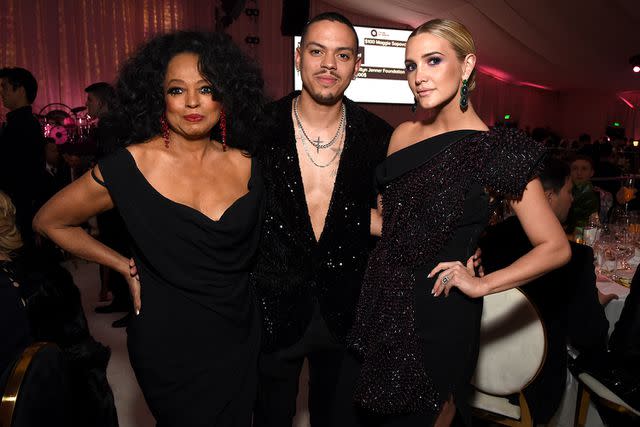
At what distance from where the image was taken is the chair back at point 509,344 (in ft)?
7.07

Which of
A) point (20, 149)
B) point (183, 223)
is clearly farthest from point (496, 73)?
point (183, 223)

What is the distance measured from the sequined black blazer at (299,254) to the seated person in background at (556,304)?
2.63 ft

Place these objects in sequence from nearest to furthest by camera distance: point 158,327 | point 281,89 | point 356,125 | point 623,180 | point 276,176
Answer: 1. point 158,327
2. point 276,176
3. point 356,125
4. point 623,180
5. point 281,89

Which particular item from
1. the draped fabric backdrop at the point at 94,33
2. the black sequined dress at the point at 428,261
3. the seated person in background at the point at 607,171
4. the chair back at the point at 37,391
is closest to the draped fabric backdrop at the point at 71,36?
the draped fabric backdrop at the point at 94,33

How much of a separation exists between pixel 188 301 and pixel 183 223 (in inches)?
9.7

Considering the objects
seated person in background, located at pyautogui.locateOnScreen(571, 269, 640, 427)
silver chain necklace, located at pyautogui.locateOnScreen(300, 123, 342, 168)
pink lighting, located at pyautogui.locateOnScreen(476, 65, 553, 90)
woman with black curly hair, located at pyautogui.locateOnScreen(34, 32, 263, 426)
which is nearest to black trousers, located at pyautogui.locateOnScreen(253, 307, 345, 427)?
woman with black curly hair, located at pyautogui.locateOnScreen(34, 32, 263, 426)

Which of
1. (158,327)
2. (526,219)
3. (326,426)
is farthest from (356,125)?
(326,426)

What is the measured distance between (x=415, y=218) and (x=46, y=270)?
1.19m

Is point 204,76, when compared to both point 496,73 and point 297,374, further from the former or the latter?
point 496,73

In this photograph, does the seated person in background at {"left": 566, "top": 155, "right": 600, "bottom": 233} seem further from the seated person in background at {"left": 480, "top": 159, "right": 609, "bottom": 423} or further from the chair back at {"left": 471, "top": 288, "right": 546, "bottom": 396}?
the chair back at {"left": 471, "top": 288, "right": 546, "bottom": 396}

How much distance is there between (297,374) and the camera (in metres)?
1.98

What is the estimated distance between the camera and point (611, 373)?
7.73 feet

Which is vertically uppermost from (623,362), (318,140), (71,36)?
(71,36)

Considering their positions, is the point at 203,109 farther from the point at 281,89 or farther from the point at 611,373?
the point at 281,89
